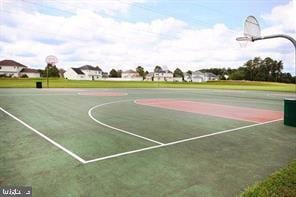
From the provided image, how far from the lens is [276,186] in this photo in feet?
14.4

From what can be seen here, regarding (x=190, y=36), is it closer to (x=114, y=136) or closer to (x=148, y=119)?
(x=148, y=119)

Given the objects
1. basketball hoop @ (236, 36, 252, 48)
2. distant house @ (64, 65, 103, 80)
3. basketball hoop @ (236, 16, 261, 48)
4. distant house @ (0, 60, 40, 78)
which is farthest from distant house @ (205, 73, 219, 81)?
basketball hoop @ (236, 16, 261, 48)

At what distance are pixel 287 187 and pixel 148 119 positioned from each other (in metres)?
6.90

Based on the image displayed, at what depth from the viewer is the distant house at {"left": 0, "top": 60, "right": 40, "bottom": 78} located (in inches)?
4033

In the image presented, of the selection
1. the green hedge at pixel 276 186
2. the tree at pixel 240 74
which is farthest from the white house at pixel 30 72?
the green hedge at pixel 276 186

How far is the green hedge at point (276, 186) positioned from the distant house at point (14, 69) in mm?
109122

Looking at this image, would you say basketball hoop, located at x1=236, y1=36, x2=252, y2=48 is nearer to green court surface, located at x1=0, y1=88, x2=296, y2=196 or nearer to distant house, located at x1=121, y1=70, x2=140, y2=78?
green court surface, located at x1=0, y1=88, x2=296, y2=196

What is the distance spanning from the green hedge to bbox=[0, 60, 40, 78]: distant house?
10912 centimetres

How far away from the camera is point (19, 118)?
10.5 m

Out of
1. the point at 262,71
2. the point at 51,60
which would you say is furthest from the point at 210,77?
the point at 51,60

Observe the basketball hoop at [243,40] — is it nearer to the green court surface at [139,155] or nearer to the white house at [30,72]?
the green court surface at [139,155]

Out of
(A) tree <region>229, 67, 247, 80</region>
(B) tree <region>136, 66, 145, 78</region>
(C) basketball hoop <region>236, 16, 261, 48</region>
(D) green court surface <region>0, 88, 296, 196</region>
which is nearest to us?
(D) green court surface <region>0, 88, 296, 196</region>

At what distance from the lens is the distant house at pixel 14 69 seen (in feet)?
336

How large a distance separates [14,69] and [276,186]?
11747 centimetres
